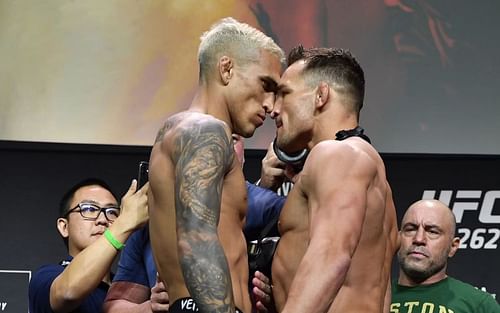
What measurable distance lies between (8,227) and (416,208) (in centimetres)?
165

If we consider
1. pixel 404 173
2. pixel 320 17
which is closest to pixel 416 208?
pixel 404 173

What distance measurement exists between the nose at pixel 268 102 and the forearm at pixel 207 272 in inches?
21.9

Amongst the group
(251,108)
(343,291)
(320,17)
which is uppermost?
(320,17)

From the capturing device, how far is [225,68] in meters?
3.05

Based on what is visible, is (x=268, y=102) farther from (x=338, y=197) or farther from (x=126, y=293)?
(x=126, y=293)

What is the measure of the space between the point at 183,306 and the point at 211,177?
352 mm

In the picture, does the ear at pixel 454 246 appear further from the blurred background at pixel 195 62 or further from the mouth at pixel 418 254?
the blurred background at pixel 195 62

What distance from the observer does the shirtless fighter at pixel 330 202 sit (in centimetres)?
276

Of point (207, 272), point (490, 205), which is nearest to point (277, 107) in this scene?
point (207, 272)

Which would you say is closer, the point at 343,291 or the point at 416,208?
the point at 343,291

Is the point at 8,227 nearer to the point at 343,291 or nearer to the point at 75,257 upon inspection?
the point at 75,257

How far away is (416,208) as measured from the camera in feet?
14.5

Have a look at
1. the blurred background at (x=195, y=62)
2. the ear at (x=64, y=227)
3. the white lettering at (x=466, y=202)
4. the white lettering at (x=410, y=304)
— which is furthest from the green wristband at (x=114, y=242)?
the white lettering at (x=466, y=202)

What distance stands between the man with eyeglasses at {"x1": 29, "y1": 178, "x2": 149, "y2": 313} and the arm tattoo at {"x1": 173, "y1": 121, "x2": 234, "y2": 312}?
48cm
